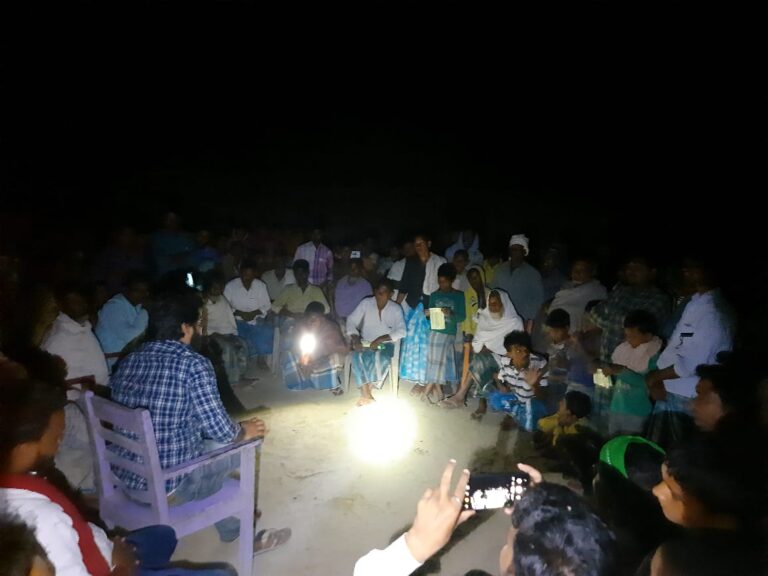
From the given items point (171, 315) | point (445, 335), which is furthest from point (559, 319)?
point (171, 315)

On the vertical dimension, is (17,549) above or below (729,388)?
below

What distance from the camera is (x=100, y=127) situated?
13.9 m

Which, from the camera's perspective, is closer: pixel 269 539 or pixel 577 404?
pixel 269 539

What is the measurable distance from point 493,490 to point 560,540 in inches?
18.4

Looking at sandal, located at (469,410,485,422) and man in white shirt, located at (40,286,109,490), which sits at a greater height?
man in white shirt, located at (40,286,109,490)

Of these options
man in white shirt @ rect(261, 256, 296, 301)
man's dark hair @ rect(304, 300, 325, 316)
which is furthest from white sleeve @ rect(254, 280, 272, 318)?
man's dark hair @ rect(304, 300, 325, 316)

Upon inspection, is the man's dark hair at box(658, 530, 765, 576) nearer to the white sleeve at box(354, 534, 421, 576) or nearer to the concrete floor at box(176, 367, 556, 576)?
the white sleeve at box(354, 534, 421, 576)

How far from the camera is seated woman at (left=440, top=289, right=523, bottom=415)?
16.1ft

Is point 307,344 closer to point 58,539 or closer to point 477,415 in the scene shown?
point 477,415

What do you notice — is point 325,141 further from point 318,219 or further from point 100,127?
point 100,127

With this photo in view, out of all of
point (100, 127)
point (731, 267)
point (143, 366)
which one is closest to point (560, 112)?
point (731, 267)

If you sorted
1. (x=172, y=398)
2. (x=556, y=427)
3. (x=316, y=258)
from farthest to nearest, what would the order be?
(x=316, y=258)
(x=556, y=427)
(x=172, y=398)

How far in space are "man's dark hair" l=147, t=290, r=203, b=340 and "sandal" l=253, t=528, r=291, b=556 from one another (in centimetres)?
131

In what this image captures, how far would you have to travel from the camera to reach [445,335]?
17.2 feet
